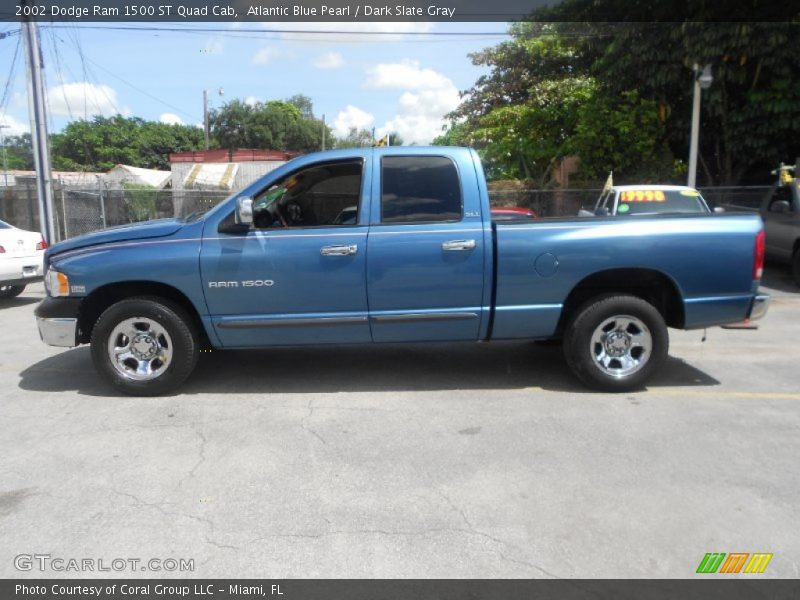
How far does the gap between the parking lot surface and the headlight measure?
91 cm

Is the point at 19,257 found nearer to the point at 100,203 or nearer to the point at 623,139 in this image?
the point at 100,203

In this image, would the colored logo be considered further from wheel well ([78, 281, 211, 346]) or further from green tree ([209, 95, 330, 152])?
green tree ([209, 95, 330, 152])

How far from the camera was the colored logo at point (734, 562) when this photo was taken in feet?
10.0

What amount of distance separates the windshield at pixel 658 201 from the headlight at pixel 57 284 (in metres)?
8.58

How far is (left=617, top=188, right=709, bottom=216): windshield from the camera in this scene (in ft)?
36.0

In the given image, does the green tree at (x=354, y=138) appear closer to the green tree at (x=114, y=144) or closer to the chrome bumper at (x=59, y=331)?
the green tree at (x=114, y=144)

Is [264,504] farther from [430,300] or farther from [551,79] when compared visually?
[551,79]

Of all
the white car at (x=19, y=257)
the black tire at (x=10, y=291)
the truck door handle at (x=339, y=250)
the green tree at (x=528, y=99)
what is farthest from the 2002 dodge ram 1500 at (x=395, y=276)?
the green tree at (x=528, y=99)

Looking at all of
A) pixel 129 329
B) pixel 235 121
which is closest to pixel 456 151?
pixel 129 329

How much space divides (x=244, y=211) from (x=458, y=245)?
1705 millimetres

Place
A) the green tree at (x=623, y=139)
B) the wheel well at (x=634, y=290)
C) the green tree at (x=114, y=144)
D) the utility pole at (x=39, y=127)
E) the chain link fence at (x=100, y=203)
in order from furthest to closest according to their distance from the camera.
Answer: the green tree at (x=114, y=144) < the green tree at (x=623, y=139) < the chain link fence at (x=100, y=203) < the utility pole at (x=39, y=127) < the wheel well at (x=634, y=290)

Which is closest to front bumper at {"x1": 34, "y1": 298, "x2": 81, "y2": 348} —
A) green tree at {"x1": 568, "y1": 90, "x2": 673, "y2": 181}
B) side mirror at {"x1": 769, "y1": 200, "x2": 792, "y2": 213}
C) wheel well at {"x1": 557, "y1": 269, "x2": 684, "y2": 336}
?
wheel well at {"x1": 557, "y1": 269, "x2": 684, "y2": 336}

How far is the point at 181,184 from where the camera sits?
39031 mm

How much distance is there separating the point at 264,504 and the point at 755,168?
18.3 meters
